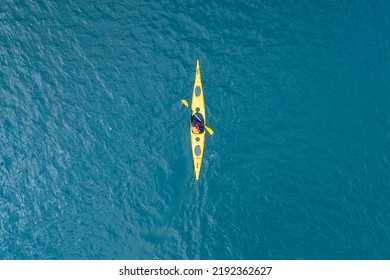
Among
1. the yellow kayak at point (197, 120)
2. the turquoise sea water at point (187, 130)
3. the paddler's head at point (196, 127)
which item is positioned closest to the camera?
the turquoise sea water at point (187, 130)

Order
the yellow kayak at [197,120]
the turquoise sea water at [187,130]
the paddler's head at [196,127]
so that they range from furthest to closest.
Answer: the yellow kayak at [197,120]
the paddler's head at [196,127]
the turquoise sea water at [187,130]

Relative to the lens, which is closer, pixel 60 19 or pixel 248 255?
pixel 248 255

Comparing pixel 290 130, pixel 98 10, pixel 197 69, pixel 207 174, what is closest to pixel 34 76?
pixel 98 10

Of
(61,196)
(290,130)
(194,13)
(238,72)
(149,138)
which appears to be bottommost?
(61,196)

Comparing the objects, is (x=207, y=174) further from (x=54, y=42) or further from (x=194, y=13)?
(x=54, y=42)

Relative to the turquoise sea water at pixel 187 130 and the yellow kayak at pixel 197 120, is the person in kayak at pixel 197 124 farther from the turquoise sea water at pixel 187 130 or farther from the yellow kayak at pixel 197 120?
the turquoise sea water at pixel 187 130

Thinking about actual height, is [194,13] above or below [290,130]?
above

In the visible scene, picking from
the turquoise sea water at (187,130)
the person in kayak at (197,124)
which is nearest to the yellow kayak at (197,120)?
the person in kayak at (197,124)
